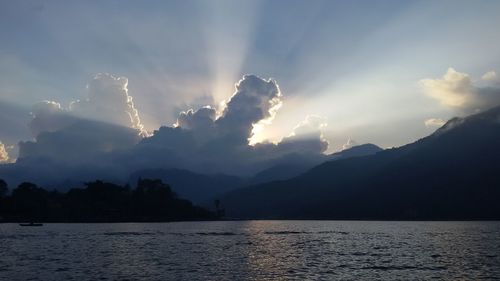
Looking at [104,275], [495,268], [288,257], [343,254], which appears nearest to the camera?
[104,275]

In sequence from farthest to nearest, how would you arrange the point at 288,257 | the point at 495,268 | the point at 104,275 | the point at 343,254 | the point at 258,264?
1. the point at 343,254
2. the point at 288,257
3. the point at 258,264
4. the point at 495,268
5. the point at 104,275

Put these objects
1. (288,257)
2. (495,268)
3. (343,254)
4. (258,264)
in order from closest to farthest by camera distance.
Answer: (495,268)
(258,264)
(288,257)
(343,254)

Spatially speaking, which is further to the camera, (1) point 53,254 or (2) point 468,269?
(1) point 53,254

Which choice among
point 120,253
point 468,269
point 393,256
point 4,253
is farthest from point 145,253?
point 468,269

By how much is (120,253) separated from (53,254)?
55.8ft

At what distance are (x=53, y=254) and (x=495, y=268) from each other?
105m

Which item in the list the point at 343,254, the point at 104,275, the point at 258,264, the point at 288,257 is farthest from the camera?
the point at 343,254

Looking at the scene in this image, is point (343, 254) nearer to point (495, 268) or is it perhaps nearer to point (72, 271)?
point (495, 268)

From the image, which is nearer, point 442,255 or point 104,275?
point 104,275

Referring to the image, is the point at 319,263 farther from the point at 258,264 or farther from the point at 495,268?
the point at 495,268

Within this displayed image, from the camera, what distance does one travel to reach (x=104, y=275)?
9075 cm

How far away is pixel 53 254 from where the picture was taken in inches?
5256

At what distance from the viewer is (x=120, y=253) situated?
444ft

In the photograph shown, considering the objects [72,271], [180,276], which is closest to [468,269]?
[180,276]
